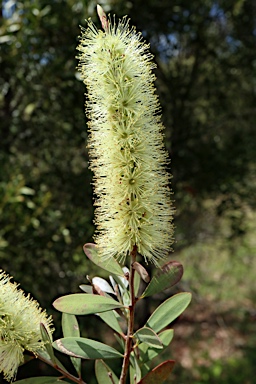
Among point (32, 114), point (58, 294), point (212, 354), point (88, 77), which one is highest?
point (32, 114)

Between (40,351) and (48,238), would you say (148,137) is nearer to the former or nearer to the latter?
(40,351)

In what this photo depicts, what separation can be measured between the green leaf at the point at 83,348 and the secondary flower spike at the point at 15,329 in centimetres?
5

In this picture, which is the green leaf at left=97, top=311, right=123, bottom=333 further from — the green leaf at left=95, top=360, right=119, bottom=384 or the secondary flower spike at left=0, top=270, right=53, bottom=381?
the secondary flower spike at left=0, top=270, right=53, bottom=381

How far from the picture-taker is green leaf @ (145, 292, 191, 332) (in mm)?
1348

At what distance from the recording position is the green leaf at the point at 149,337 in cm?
121

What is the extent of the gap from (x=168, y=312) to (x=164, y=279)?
11cm

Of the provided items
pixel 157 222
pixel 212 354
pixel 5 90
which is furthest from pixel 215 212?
pixel 157 222

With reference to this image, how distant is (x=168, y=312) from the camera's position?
136 centimetres

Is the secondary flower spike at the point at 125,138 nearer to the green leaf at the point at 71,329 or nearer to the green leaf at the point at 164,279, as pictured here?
the green leaf at the point at 164,279

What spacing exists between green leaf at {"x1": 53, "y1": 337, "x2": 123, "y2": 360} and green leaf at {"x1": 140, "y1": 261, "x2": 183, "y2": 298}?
0.17 meters

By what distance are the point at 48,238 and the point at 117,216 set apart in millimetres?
2252

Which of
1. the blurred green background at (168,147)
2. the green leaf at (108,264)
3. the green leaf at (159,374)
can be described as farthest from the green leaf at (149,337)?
the blurred green background at (168,147)

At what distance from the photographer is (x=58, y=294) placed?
3629mm

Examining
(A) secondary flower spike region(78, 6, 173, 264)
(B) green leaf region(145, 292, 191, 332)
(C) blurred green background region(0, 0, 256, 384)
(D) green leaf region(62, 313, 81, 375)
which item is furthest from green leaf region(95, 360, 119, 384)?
(C) blurred green background region(0, 0, 256, 384)
